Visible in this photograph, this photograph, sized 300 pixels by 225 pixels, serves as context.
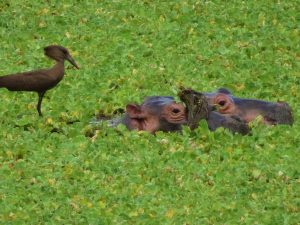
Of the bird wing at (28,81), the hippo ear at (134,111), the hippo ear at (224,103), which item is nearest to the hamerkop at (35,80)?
the bird wing at (28,81)

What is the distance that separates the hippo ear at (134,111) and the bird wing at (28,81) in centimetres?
93

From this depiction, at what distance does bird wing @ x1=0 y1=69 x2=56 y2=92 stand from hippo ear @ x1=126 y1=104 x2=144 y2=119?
36.6 inches

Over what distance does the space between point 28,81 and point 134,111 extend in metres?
1.22

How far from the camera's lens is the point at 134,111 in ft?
40.2

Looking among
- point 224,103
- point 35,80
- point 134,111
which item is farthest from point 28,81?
point 224,103

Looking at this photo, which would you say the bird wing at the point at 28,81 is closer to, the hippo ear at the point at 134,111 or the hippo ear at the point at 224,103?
the hippo ear at the point at 134,111

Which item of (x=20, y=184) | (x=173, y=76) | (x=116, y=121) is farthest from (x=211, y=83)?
(x=20, y=184)

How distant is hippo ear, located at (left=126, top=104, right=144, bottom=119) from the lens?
12.2m

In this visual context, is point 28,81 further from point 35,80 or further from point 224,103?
point 224,103

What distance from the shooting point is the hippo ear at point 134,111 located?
12.2 metres

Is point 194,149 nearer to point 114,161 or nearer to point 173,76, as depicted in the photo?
point 114,161

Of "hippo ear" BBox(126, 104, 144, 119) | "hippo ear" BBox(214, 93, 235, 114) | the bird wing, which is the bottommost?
"hippo ear" BBox(126, 104, 144, 119)

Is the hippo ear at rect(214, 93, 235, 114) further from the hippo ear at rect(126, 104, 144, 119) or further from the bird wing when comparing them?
the bird wing

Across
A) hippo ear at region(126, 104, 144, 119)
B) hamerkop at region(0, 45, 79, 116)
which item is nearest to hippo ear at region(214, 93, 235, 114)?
hippo ear at region(126, 104, 144, 119)
